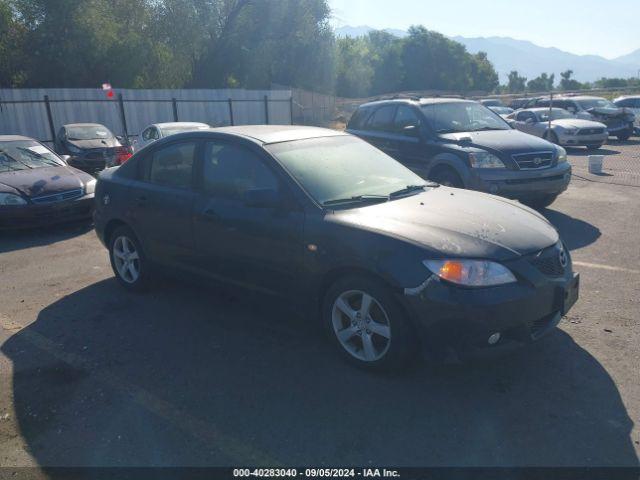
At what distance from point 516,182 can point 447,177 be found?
3.28 ft

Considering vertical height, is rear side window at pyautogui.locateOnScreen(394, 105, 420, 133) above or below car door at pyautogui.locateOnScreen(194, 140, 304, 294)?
above

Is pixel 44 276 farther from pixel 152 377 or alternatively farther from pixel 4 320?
pixel 152 377

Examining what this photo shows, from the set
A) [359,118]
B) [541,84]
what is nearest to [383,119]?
[359,118]

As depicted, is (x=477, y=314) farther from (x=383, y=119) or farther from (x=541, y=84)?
(x=541, y=84)

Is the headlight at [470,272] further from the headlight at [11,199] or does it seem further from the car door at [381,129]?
the headlight at [11,199]

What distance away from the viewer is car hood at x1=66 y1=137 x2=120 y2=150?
1466 cm

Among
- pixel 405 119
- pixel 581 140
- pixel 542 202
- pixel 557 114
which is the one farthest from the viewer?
pixel 557 114

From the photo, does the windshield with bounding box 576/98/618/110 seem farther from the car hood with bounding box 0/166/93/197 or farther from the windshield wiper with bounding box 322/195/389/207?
the windshield wiper with bounding box 322/195/389/207

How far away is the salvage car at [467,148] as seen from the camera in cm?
770

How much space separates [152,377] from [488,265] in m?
2.45

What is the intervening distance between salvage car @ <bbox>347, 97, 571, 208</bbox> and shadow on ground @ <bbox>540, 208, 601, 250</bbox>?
352 mm

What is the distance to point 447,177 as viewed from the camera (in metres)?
8.12

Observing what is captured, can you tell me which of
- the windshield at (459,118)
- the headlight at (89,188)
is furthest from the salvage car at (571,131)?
the headlight at (89,188)

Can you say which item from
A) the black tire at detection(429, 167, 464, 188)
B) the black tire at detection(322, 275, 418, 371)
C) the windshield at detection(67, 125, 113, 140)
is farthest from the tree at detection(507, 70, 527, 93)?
the black tire at detection(322, 275, 418, 371)
